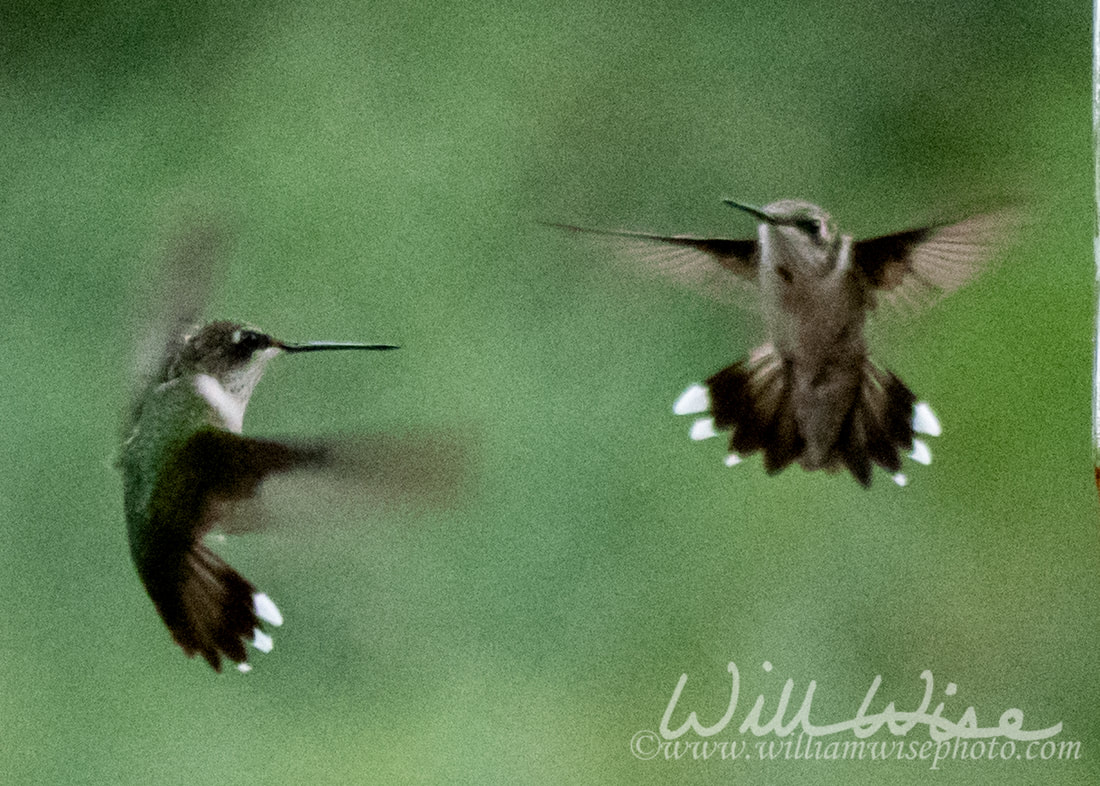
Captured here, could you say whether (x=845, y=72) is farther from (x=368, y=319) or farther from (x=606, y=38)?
(x=368, y=319)

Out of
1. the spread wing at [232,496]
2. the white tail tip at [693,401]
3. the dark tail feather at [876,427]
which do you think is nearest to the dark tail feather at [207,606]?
the spread wing at [232,496]

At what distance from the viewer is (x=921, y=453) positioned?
1.25 metres

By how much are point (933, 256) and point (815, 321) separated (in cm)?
13

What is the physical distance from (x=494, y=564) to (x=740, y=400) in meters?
0.31

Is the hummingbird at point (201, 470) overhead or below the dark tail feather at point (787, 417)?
overhead

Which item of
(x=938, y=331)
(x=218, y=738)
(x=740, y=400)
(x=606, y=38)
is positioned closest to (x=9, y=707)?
(x=218, y=738)

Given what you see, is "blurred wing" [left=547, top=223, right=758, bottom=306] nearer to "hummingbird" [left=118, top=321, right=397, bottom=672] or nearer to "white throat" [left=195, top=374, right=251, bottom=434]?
"hummingbird" [left=118, top=321, right=397, bottom=672]

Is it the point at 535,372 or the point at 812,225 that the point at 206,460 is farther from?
the point at 812,225

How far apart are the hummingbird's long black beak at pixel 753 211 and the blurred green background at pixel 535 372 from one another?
1 cm

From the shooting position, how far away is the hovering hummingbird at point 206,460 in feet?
3.98

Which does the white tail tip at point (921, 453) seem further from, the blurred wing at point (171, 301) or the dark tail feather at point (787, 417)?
the blurred wing at point (171, 301)

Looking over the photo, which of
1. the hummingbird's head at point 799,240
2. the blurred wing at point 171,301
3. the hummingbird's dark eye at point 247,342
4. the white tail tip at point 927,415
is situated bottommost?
the white tail tip at point 927,415

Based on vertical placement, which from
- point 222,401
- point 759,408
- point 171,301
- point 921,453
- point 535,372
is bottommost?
point 921,453

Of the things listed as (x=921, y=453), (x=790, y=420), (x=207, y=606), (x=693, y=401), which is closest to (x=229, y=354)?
(x=207, y=606)
